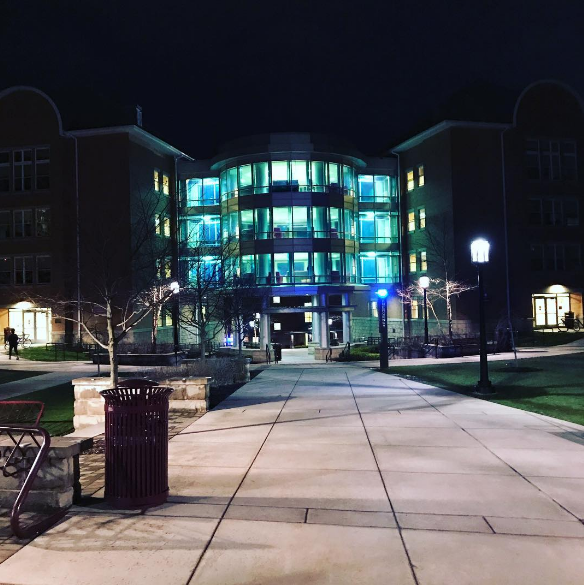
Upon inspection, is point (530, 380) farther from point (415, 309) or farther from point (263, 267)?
point (415, 309)

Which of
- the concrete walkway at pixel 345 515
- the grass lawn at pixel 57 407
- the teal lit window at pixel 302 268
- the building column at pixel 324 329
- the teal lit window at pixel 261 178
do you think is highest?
the teal lit window at pixel 261 178

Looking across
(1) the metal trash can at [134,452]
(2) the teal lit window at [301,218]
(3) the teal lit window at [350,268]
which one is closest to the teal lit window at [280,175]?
(2) the teal lit window at [301,218]

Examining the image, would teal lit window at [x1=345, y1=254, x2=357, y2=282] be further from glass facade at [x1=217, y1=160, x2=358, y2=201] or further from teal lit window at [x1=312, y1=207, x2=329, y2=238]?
glass facade at [x1=217, y1=160, x2=358, y2=201]

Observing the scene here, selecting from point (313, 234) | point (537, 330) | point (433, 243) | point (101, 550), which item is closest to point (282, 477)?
point (101, 550)

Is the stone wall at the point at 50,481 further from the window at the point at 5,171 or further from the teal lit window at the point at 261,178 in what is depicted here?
the window at the point at 5,171

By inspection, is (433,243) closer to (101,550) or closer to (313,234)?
(313,234)

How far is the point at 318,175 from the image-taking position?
136 feet

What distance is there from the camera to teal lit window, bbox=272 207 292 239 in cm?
4053

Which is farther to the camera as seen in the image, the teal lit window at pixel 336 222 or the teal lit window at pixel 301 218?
the teal lit window at pixel 336 222

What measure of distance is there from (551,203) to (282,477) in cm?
4255

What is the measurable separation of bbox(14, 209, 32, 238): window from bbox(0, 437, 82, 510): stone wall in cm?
3855

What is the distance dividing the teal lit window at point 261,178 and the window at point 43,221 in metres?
15.4

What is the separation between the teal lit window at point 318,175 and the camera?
4119cm

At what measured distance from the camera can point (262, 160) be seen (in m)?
40.9
